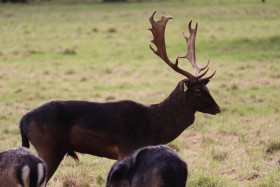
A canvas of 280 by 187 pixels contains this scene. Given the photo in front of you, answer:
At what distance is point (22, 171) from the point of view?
509 cm

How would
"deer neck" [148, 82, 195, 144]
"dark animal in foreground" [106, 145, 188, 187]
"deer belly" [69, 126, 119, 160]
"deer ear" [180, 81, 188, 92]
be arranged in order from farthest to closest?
"deer ear" [180, 81, 188, 92] → "deer neck" [148, 82, 195, 144] → "deer belly" [69, 126, 119, 160] → "dark animal in foreground" [106, 145, 188, 187]

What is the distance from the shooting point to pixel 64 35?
24000mm

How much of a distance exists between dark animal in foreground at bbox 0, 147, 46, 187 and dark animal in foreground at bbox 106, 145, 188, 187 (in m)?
0.72

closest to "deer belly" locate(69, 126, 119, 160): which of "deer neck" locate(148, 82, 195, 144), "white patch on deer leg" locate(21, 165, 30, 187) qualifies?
"deer neck" locate(148, 82, 195, 144)

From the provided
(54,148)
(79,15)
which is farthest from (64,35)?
(54,148)

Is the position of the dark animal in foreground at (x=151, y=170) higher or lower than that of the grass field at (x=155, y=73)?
higher

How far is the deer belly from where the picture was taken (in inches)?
255

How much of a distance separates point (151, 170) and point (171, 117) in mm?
2174

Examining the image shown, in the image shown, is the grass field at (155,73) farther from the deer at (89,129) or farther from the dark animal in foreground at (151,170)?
the dark animal in foreground at (151,170)

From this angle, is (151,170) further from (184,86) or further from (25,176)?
(184,86)

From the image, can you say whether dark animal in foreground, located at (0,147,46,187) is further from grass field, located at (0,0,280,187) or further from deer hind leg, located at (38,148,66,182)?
grass field, located at (0,0,280,187)

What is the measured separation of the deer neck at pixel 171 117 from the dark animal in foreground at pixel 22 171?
2.08 m

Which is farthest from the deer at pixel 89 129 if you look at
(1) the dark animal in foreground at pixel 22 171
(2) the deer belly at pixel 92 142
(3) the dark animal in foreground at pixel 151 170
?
(3) the dark animal in foreground at pixel 151 170

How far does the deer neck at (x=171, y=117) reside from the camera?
693 cm
